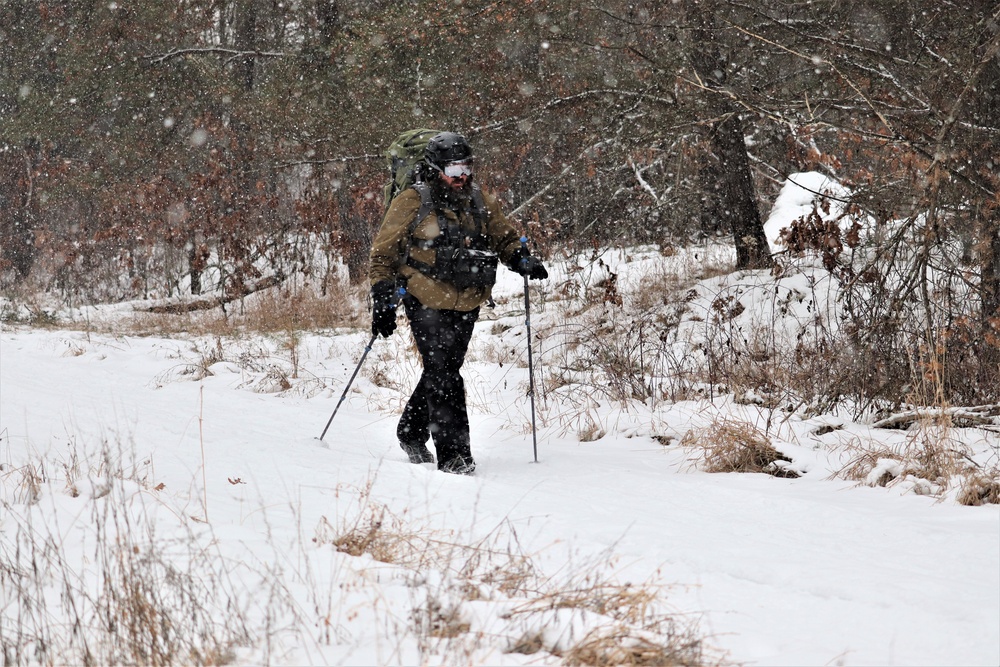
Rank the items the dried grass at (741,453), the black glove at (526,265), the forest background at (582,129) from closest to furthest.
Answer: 1. the dried grass at (741,453)
2. the black glove at (526,265)
3. the forest background at (582,129)

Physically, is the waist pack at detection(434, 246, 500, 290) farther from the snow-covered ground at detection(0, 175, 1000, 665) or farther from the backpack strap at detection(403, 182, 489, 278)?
the snow-covered ground at detection(0, 175, 1000, 665)

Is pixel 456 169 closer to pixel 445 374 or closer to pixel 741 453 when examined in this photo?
pixel 445 374

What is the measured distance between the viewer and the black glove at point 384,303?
15.5 ft

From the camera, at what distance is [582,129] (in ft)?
28.5

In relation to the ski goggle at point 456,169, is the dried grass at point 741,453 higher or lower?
lower

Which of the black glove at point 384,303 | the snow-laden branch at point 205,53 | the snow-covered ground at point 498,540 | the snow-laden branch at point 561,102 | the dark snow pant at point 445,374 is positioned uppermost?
the snow-laden branch at point 205,53

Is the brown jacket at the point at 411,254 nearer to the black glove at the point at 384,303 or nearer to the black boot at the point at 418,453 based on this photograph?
the black glove at the point at 384,303

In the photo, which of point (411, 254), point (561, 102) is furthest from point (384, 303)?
point (561, 102)

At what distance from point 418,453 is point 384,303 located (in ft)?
3.36

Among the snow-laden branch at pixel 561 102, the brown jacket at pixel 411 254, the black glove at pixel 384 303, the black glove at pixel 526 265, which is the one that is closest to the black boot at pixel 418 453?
the black glove at pixel 384 303

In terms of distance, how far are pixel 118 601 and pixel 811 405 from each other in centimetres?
472

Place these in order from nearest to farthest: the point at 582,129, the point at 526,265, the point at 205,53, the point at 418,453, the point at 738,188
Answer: the point at 526,265 → the point at 418,453 → the point at 582,129 → the point at 738,188 → the point at 205,53

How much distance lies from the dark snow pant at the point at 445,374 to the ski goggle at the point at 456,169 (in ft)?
2.43

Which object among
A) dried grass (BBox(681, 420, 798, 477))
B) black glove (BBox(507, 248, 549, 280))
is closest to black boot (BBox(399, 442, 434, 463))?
black glove (BBox(507, 248, 549, 280))
